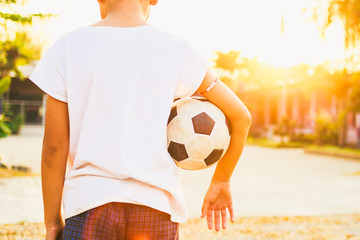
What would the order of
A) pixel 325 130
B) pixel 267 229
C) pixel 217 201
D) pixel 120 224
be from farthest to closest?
pixel 325 130
pixel 267 229
pixel 217 201
pixel 120 224

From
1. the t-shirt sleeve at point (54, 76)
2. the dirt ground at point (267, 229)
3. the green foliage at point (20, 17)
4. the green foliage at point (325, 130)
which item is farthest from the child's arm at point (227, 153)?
the green foliage at point (325, 130)

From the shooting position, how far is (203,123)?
1839 millimetres

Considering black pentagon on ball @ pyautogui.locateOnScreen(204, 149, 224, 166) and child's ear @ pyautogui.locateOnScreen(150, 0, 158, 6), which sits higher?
child's ear @ pyautogui.locateOnScreen(150, 0, 158, 6)

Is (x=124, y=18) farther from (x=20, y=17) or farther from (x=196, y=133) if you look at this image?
(x=20, y=17)

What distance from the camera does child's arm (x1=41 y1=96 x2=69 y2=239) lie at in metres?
1.54

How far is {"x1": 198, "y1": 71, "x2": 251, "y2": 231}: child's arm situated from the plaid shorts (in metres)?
0.33

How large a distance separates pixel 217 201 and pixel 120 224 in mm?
500

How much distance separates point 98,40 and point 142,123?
31cm

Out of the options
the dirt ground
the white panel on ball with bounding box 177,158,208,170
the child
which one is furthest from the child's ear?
the dirt ground

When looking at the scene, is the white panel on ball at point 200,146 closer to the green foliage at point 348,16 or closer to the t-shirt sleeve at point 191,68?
the t-shirt sleeve at point 191,68

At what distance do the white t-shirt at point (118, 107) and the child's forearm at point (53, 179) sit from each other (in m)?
0.05

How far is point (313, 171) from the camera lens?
12.4m

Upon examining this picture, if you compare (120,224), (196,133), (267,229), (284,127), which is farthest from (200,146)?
(284,127)

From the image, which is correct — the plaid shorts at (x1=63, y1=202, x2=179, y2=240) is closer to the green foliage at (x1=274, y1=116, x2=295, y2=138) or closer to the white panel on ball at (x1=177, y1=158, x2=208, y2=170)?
the white panel on ball at (x1=177, y1=158, x2=208, y2=170)
